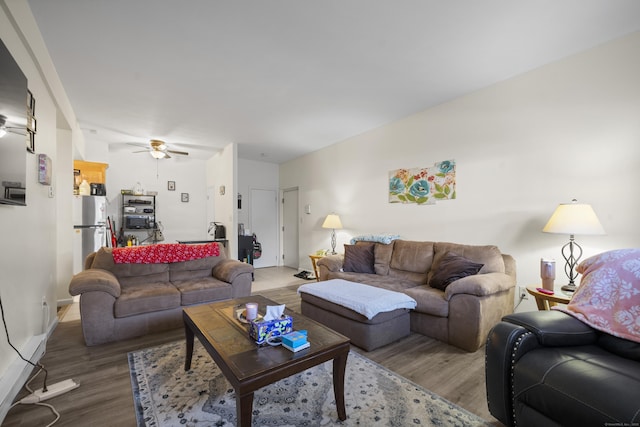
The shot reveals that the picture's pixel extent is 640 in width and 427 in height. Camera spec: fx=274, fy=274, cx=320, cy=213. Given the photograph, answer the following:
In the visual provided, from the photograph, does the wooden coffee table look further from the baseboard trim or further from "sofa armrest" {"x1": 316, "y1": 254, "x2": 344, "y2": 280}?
"sofa armrest" {"x1": 316, "y1": 254, "x2": 344, "y2": 280}

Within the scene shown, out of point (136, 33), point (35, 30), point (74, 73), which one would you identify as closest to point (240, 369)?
point (136, 33)

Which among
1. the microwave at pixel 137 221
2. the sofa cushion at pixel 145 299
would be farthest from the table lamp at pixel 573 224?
the microwave at pixel 137 221

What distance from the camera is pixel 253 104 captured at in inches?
138

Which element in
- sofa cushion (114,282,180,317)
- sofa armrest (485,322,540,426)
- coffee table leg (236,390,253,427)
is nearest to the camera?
coffee table leg (236,390,253,427)

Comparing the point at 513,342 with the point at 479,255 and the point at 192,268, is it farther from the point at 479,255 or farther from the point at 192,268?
the point at 192,268

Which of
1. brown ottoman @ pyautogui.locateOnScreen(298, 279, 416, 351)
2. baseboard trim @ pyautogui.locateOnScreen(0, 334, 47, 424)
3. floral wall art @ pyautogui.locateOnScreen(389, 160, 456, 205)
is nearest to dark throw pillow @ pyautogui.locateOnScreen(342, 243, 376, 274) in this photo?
brown ottoman @ pyautogui.locateOnScreen(298, 279, 416, 351)

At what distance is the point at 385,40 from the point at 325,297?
233cm

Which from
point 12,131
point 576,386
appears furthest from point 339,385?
point 12,131

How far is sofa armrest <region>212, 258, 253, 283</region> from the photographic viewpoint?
3.23 meters

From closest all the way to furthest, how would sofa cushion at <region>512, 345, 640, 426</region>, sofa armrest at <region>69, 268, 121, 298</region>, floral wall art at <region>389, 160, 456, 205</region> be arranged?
sofa cushion at <region>512, 345, 640, 426</region> < sofa armrest at <region>69, 268, 121, 298</region> < floral wall art at <region>389, 160, 456, 205</region>

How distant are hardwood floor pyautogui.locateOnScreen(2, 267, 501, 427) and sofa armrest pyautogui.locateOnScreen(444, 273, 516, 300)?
1.67 ft

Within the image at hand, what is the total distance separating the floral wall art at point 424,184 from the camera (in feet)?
11.2

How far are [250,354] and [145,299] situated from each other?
1801 mm

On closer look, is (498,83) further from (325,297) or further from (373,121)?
(325,297)
